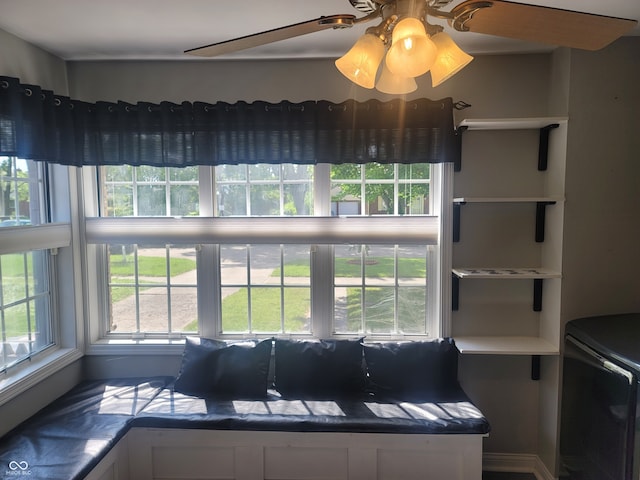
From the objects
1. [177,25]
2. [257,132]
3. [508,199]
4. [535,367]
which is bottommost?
[535,367]

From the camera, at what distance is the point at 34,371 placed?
2053 mm

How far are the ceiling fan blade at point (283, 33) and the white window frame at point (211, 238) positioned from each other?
3.97ft

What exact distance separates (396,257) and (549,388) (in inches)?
45.7

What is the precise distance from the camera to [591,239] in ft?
6.76

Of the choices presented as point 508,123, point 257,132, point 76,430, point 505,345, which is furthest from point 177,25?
point 505,345

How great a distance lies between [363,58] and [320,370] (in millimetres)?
1719

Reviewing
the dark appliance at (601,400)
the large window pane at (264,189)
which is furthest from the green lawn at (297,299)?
the dark appliance at (601,400)

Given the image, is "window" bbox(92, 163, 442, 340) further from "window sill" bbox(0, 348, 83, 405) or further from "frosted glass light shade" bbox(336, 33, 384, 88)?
"frosted glass light shade" bbox(336, 33, 384, 88)

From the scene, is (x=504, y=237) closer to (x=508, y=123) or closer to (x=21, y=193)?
(x=508, y=123)

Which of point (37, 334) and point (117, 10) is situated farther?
point (37, 334)

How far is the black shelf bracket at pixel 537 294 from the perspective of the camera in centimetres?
229

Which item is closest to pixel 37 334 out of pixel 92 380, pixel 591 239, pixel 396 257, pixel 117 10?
pixel 92 380

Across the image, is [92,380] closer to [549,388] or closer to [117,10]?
[117,10]

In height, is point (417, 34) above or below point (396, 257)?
above
